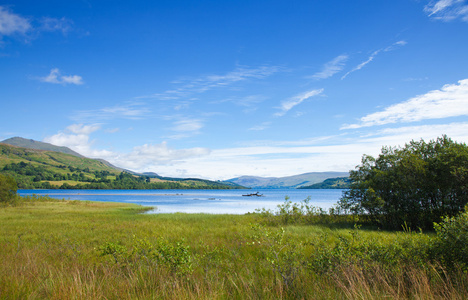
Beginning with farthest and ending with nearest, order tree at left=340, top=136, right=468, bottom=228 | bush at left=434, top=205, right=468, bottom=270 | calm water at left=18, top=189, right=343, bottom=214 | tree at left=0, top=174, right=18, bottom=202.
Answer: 1. calm water at left=18, top=189, right=343, bottom=214
2. tree at left=0, top=174, right=18, bottom=202
3. tree at left=340, top=136, right=468, bottom=228
4. bush at left=434, top=205, right=468, bottom=270

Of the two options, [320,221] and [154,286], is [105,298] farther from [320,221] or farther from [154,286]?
[320,221]

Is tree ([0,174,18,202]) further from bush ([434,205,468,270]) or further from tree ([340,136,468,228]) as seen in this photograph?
bush ([434,205,468,270])

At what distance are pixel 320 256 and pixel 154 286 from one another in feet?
15.6

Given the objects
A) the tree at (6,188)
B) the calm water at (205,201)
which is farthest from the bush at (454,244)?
the tree at (6,188)

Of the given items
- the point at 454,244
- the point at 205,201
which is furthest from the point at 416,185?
the point at 205,201

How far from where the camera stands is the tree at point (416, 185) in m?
19.6

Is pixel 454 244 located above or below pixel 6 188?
below

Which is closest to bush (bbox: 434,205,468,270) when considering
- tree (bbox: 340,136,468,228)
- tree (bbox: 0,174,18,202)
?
tree (bbox: 340,136,468,228)

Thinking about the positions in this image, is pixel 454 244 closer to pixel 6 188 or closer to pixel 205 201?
pixel 6 188

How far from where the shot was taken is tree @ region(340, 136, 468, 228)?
19562 mm

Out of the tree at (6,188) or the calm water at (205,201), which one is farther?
the calm water at (205,201)

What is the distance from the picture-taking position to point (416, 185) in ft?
68.6

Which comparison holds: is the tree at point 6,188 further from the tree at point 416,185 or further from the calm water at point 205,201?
the tree at point 416,185

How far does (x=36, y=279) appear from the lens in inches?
259
